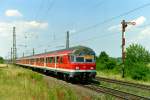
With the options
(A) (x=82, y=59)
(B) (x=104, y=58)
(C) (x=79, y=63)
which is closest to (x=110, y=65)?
(B) (x=104, y=58)

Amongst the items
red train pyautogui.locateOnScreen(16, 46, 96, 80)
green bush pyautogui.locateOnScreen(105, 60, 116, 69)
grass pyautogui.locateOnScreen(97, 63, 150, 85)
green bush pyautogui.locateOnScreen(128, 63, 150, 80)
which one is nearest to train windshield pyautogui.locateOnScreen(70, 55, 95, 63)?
red train pyautogui.locateOnScreen(16, 46, 96, 80)

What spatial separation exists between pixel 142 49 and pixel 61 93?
70.8 meters

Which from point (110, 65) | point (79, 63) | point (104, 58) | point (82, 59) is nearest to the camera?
point (79, 63)

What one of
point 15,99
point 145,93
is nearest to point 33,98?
point 15,99

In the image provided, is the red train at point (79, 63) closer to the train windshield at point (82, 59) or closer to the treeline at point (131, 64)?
the train windshield at point (82, 59)

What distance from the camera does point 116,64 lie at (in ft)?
176

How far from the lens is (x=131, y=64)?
43344mm

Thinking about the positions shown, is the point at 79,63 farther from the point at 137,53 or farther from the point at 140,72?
the point at 137,53

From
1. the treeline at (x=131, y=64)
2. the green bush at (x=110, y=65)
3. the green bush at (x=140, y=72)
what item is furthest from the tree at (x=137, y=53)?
the green bush at (x=140, y=72)

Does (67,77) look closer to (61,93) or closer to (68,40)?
(61,93)

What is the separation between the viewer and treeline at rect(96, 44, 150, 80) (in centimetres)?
3347

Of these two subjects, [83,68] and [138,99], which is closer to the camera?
[138,99]

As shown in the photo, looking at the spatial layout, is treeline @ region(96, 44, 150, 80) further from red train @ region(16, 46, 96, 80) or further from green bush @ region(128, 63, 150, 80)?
red train @ region(16, 46, 96, 80)

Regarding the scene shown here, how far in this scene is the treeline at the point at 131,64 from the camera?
110ft
